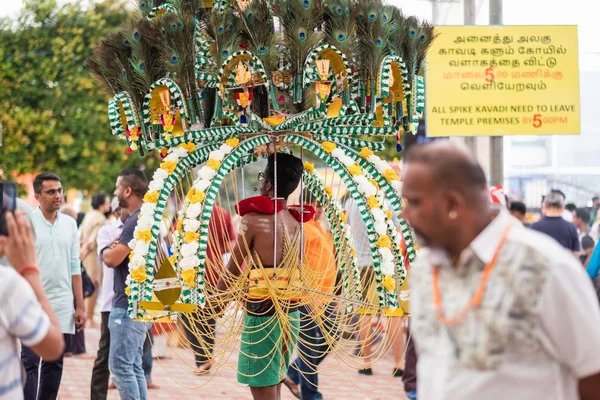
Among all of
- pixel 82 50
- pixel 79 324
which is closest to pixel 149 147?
pixel 79 324

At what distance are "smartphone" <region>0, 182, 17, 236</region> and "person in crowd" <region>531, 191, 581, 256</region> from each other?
7.89 meters

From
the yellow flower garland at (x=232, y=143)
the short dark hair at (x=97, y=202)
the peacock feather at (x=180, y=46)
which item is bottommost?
the short dark hair at (x=97, y=202)

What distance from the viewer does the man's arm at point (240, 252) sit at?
6.17 meters

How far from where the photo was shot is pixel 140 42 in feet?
19.7

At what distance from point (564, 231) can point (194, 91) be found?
→ 19.4 feet

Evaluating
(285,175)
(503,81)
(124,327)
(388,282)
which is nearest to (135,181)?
(124,327)

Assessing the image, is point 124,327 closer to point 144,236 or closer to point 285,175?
point 144,236

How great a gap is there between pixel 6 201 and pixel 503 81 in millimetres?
8713

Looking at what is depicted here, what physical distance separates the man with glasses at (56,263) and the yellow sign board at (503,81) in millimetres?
5240

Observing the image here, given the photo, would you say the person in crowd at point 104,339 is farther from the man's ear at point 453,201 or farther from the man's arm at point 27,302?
the man's ear at point 453,201

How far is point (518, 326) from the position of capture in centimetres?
271


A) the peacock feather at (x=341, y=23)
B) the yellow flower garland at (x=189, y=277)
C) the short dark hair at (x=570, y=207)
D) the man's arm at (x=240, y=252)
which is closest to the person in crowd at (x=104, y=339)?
the man's arm at (x=240, y=252)

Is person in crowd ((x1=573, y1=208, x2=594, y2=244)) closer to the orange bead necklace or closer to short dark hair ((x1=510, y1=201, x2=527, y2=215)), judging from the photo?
short dark hair ((x1=510, y1=201, x2=527, y2=215))

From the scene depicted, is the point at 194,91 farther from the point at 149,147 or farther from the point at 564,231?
the point at 564,231
